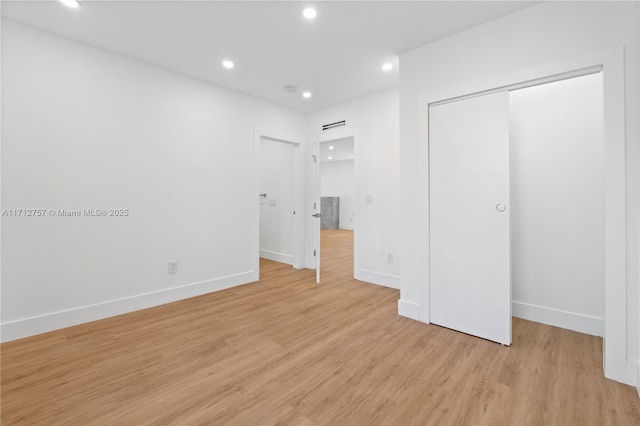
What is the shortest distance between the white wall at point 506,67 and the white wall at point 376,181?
96cm

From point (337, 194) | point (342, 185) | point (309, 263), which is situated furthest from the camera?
point (337, 194)

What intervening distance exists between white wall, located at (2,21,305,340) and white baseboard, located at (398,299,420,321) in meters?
2.25

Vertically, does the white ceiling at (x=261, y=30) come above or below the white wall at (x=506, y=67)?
above

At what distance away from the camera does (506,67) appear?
231cm

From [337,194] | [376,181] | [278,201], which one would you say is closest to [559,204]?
[376,181]

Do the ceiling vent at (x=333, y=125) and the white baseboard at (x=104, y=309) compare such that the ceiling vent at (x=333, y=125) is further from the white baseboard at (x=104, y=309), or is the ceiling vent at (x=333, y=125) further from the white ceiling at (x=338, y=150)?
the white ceiling at (x=338, y=150)

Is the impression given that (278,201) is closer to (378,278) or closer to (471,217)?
(378,278)

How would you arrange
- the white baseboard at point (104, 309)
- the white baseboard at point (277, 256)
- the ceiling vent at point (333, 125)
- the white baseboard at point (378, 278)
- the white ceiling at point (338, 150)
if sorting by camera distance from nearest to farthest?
the white baseboard at point (104, 309) < the white baseboard at point (378, 278) < the ceiling vent at point (333, 125) < the white baseboard at point (277, 256) < the white ceiling at point (338, 150)

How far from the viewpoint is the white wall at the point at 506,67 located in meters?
1.82

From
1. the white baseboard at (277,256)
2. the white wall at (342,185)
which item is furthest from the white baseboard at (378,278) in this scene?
the white wall at (342,185)

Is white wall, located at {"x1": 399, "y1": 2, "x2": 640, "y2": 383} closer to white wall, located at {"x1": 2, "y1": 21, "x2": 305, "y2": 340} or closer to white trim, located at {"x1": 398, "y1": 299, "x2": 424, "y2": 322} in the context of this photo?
white trim, located at {"x1": 398, "y1": 299, "x2": 424, "y2": 322}

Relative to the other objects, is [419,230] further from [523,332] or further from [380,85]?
[380,85]

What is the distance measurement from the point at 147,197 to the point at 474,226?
11.2 ft

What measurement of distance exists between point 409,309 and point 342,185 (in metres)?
9.05
